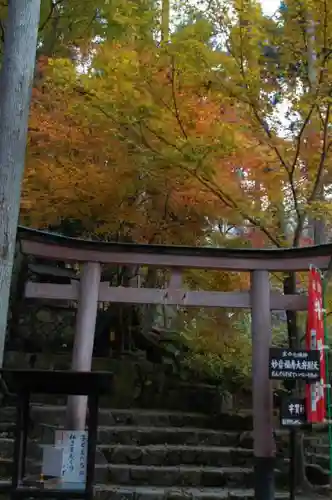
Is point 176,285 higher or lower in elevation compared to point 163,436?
higher

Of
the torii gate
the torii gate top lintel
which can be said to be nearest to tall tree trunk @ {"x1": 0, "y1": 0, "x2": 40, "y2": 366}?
the torii gate

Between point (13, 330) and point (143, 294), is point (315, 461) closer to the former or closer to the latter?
point (143, 294)

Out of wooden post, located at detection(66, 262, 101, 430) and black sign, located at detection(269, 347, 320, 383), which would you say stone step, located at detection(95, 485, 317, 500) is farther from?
black sign, located at detection(269, 347, 320, 383)

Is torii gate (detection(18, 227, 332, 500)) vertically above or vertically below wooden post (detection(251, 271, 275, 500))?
above

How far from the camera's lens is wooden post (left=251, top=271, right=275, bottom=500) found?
768 cm

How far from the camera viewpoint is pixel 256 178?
9453 millimetres

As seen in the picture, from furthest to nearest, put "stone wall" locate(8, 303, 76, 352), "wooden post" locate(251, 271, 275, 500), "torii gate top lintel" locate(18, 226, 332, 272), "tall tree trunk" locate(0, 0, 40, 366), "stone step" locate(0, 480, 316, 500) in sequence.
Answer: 1. "stone wall" locate(8, 303, 76, 352)
2. "torii gate top lintel" locate(18, 226, 332, 272)
3. "stone step" locate(0, 480, 316, 500)
4. "wooden post" locate(251, 271, 275, 500)
5. "tall tree trunk" locate(0, 0, 40, 366)

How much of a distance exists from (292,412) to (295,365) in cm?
60

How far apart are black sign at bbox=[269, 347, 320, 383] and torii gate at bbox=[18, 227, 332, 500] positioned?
891 mm

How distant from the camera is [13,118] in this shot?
6496 millimetres

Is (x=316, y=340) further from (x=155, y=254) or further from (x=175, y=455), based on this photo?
(x=175, y=455)

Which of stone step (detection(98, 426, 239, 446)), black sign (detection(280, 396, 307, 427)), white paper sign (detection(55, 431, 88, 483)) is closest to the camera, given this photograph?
white paper sign (detection(55, 431, 88, 483))

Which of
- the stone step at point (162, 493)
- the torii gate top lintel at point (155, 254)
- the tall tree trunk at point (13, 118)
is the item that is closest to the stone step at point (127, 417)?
the stone step at point (162, 493)

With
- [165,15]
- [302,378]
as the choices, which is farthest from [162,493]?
[165,15]
